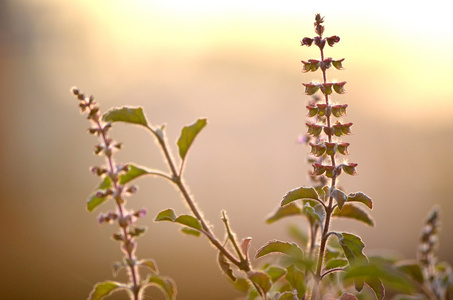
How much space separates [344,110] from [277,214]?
421 millimetres

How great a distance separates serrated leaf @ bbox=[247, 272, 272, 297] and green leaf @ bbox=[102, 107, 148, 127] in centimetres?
41

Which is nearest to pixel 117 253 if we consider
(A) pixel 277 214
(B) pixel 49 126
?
(B) pixel 49 126

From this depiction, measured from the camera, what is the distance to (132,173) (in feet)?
3.96

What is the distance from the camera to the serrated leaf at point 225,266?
109 centimetres

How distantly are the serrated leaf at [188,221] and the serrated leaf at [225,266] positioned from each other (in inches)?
3.9

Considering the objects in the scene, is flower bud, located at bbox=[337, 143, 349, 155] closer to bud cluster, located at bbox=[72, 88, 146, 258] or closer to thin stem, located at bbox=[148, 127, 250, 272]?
thin stem, located at bbox=[148, 127, 250, 272]

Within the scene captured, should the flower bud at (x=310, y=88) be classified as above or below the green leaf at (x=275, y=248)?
above

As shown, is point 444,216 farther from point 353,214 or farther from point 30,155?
point 353,214

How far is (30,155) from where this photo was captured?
9023mm

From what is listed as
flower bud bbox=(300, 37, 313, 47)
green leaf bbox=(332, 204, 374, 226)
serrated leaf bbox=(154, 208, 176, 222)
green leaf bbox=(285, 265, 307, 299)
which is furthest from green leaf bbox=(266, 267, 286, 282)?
flower bud bbox=(300, 37, 313, 47)

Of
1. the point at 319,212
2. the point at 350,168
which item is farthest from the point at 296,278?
the point at 350,168

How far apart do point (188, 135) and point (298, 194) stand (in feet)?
1.26

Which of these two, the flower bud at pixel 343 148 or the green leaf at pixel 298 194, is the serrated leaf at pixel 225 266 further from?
the flower bud at pixel 343 148

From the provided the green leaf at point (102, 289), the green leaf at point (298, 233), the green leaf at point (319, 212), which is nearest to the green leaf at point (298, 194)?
the green leaf at point (319, 212)
